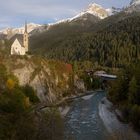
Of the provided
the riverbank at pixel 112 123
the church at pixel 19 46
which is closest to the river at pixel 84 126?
the riverbank at pixel 112 123

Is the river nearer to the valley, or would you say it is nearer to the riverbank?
the valley

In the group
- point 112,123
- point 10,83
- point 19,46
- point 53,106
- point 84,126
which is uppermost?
point 19,46

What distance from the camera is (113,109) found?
323 ft

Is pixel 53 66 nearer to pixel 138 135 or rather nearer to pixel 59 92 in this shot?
pixel 59 92

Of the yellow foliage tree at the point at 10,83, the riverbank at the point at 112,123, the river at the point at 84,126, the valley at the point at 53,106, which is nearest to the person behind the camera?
the valley at the point at 53,106

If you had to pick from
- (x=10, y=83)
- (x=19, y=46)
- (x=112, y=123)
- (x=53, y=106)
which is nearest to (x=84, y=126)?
(x=112, y=123)

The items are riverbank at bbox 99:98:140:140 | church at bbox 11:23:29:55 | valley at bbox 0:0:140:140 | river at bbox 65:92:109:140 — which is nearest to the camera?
valley at bbox 0:0:140:140

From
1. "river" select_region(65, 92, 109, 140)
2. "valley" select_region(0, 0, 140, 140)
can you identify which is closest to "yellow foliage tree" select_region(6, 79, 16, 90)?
"valley" select_region(0, 0, 140, 140)

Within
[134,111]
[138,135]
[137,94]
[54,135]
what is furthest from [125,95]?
[54,135]

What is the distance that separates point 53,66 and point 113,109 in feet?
135

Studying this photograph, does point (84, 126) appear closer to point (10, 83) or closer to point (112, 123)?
point (112, 123)

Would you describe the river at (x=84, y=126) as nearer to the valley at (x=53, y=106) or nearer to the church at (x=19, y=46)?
the valley at (x=53, y=106)

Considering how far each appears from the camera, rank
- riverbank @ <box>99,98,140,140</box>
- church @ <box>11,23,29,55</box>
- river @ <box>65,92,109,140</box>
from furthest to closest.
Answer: church @ <box>11,23,29,55</box>
riverbank @ <box>99,98,140,140</box>
river @ <box>65,92,109,140</box>

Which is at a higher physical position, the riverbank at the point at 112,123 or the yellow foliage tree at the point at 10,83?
the yellow foliage tree at the point at 10,83
